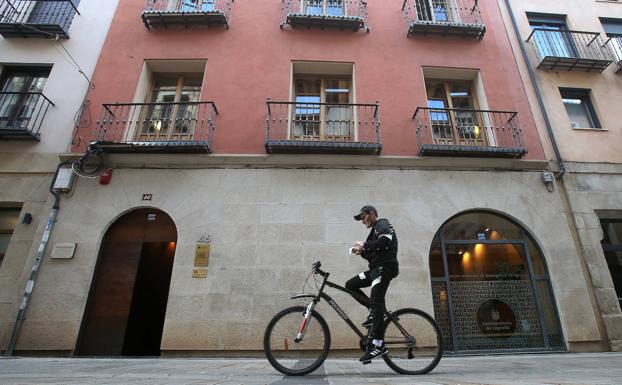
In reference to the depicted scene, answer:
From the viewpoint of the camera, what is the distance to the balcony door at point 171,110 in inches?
303

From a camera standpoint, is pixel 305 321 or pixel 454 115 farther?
pixel 454 115

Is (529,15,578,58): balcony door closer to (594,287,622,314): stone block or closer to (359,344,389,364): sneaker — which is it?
(594,287,622,314): stone block

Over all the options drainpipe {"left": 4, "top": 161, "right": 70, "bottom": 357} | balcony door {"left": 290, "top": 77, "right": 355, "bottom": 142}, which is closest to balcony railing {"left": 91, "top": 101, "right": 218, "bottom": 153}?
drainpipe {"left": 4, "top": 161, "right": 70, "bottom": 357}

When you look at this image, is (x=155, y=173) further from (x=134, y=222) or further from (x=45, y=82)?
(x=45, y=82)

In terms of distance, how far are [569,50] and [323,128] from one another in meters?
6.92

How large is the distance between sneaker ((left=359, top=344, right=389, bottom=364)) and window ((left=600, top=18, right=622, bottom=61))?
34.2ft

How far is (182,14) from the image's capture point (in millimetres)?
8227

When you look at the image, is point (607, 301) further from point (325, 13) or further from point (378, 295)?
point (325, 13)

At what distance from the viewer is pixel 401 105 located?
7801mm

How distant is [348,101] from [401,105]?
132 centimetres

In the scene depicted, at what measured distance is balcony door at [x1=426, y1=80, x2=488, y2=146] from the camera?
7.83 metres

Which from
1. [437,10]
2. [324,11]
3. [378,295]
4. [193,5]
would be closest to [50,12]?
[193,5]

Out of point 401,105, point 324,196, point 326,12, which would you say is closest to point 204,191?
point 324,196

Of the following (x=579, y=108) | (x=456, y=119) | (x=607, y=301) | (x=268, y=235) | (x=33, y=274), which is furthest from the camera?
(x=579, y=108)
